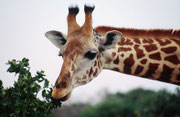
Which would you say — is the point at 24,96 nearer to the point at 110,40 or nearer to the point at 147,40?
the point at 110,40

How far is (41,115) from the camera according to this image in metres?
4.02

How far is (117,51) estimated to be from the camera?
6059 millimetres

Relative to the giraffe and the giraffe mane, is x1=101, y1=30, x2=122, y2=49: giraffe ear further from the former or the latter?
the giraffe mane

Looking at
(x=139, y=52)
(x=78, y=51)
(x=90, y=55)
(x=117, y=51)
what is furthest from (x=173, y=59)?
(x=78, y=51)

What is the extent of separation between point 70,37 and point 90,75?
105cm

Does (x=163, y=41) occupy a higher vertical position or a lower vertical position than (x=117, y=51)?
higher

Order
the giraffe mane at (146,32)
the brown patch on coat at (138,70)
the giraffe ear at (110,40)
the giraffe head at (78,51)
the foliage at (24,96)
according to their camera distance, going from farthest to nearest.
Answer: the giraffe mane at (146,32)
the brown patch on coat at (138,70)
the giraffe ear at (110,40)
the giraffe head at (78,51)
the foliage at (24,96)

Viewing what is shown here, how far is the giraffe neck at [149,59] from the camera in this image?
578cm

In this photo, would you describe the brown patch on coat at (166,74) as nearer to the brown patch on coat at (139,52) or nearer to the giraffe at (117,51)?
the giraffe at (117,51)

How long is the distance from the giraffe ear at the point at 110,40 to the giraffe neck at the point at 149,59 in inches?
9.3

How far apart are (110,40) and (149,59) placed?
Answer: 3.68ft

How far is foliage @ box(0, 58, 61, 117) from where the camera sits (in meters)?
3.86

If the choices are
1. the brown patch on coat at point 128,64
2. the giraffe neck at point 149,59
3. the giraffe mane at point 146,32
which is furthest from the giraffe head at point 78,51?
the giraffe mane at point 146,32

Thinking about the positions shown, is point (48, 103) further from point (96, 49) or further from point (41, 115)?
point (96, 49)
